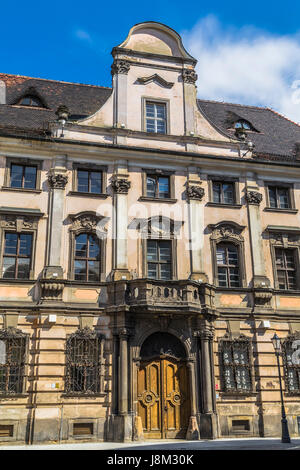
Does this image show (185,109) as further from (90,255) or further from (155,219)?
(90,255)

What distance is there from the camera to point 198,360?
19000 millimetres

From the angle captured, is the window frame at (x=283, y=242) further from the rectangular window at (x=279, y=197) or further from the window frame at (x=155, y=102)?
the window frame at (x=155, y=102)

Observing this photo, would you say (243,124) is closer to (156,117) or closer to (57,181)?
(156,117)

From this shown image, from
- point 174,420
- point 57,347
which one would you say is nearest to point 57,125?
point 57,347

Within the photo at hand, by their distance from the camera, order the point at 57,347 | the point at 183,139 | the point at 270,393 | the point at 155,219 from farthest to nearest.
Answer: the point at 183,139, the point at 155,219, the point at 270,393, the point at 57,347

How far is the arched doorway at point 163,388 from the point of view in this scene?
18156mm

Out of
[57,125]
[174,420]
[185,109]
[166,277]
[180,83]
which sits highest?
[180,83]

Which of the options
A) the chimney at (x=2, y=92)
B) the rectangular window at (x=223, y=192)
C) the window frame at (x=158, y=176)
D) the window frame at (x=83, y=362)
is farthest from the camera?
the chimney at (x=2, y=92)

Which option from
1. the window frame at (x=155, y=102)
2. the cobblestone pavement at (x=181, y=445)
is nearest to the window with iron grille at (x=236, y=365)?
the cobblestone pavement at (x=181, y=445)

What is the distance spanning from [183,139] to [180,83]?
10.4 ft

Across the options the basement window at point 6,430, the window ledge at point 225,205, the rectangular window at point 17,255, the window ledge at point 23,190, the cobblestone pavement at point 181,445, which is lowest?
the cobblestone pavement at point 181,445

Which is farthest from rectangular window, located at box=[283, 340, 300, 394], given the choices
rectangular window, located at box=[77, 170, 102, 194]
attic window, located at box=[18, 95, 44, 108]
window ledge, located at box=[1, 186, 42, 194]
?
attic window, located at box=[18, 95, 44, 108]

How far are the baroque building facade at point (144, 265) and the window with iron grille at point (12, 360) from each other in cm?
5

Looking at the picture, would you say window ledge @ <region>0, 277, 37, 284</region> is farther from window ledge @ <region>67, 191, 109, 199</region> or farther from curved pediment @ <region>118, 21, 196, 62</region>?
curved pediment @ <region>118, 21, 196, 62</region>
